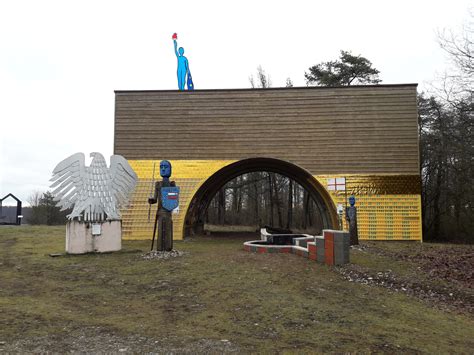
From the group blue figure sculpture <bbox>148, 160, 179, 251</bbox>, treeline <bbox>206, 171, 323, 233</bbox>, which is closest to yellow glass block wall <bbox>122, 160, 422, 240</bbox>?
blue figure sculpture <bbox>148, 160, 179, 251</bbox>

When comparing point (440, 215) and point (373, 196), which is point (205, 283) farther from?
point (440, 215)

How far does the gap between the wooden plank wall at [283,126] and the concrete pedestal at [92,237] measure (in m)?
7.23

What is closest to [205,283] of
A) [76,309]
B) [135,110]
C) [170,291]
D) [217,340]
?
[170,291]

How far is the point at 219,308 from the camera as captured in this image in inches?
244

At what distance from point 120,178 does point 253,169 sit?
35.5 feet

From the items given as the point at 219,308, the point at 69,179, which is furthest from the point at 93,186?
the point at 219,308

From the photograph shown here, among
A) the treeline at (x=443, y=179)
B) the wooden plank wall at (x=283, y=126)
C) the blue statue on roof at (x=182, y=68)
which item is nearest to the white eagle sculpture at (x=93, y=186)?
the wooden plank wall at (x=283, y=126)

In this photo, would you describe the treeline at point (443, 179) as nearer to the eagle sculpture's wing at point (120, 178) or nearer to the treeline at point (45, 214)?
the eagle sculpture's wing at point (120, 178)

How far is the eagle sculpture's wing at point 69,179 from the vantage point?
1106 cm

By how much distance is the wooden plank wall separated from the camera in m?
18.0

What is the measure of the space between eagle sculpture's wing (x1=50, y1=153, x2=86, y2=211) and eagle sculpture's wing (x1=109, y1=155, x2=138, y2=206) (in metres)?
0.92

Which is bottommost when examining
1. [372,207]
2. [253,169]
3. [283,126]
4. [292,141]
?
[372,207]

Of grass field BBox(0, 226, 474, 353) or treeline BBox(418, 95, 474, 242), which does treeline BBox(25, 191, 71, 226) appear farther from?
treeline BBox(418, 95, 474, 242)

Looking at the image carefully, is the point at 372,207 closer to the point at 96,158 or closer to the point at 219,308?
the point at 96,158
